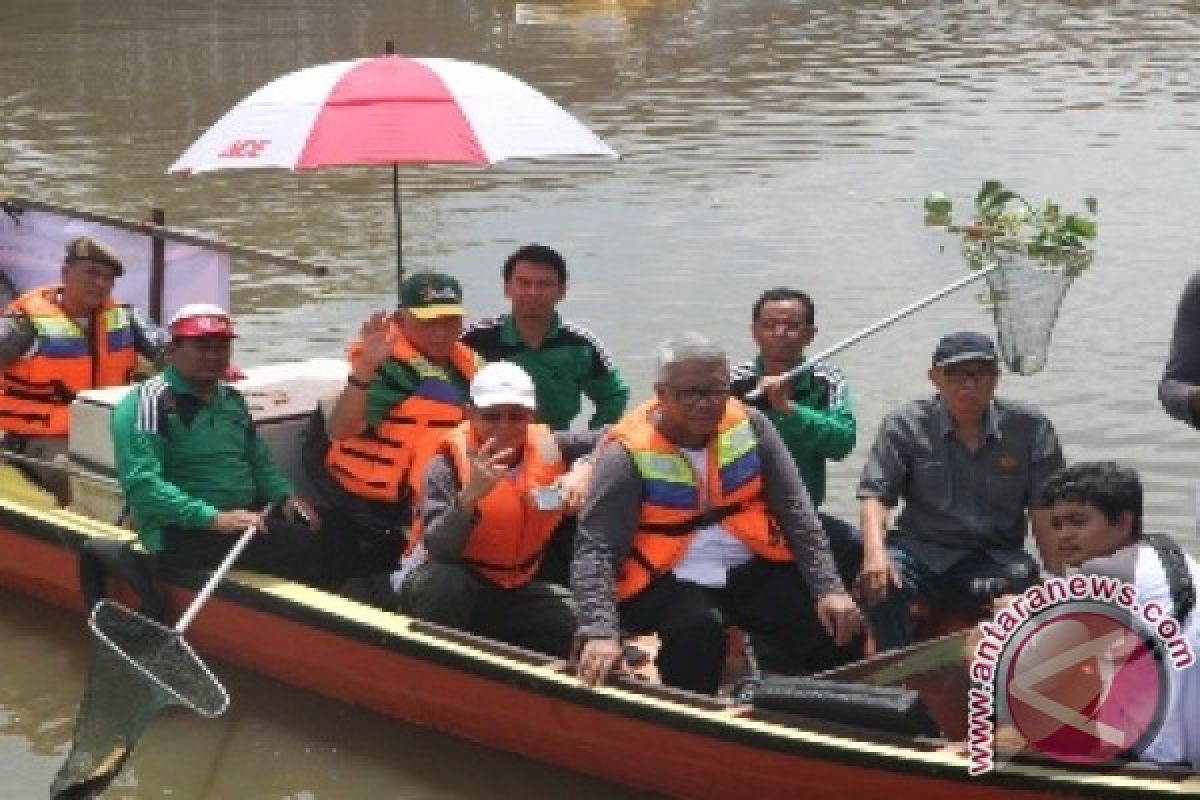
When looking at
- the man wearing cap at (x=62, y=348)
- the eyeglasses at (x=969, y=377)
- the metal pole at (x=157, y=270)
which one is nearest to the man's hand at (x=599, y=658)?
the eyeglasses at (x=969, y=377)

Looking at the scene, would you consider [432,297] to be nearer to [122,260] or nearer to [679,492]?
[679,492]

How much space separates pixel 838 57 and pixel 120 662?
64.4 feet

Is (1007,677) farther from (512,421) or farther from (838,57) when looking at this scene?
(838,57)

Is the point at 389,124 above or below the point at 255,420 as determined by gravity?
above

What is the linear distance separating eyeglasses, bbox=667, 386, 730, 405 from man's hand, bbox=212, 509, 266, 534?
171 cm

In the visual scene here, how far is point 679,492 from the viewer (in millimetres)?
6141

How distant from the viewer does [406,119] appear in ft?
25.0

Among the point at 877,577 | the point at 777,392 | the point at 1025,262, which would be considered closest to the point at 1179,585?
the point at 877,577

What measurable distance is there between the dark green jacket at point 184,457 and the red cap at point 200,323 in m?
0.19

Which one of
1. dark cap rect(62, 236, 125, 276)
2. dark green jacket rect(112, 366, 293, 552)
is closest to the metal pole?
dark cap rect(62, 236, 125, 276)

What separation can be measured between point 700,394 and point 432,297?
141 centimetres

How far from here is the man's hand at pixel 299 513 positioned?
7.16 metres

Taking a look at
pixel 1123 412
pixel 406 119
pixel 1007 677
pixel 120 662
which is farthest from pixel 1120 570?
pixel 1123 412

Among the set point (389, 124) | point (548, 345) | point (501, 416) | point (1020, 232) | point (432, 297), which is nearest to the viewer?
point (501, 416)
